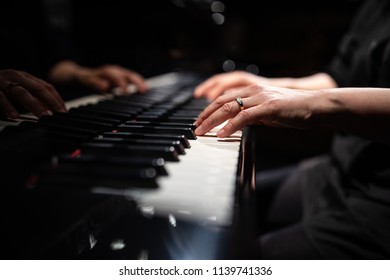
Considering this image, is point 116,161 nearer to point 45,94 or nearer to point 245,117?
point 245,117

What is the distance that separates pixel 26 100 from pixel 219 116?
49 centimetres

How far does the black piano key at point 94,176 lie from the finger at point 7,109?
1.17 feet

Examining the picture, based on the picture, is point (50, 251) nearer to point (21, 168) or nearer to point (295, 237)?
point (21, 168)

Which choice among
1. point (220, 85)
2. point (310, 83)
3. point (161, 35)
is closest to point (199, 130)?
point (220, 85)

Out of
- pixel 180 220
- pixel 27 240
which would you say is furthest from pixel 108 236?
pixel 180 220

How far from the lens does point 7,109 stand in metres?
0.84

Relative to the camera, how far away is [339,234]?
0.99 m

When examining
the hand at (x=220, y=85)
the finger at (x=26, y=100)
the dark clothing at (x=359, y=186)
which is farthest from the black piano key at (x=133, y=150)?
the hand at (x=220, y=85)

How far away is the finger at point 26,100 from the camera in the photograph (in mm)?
831

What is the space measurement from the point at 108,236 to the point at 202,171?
1.50ft

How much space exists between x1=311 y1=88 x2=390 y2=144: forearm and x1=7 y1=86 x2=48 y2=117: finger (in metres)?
0.68

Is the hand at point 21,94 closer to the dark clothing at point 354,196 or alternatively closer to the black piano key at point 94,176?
the black piano key at point 94,176

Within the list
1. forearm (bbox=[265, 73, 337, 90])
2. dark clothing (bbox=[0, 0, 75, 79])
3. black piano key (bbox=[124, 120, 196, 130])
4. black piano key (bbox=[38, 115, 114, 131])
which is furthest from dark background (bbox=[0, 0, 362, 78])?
forearm (bbox=[265, 73, 337, 90])

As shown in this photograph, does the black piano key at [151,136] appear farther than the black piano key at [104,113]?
No
